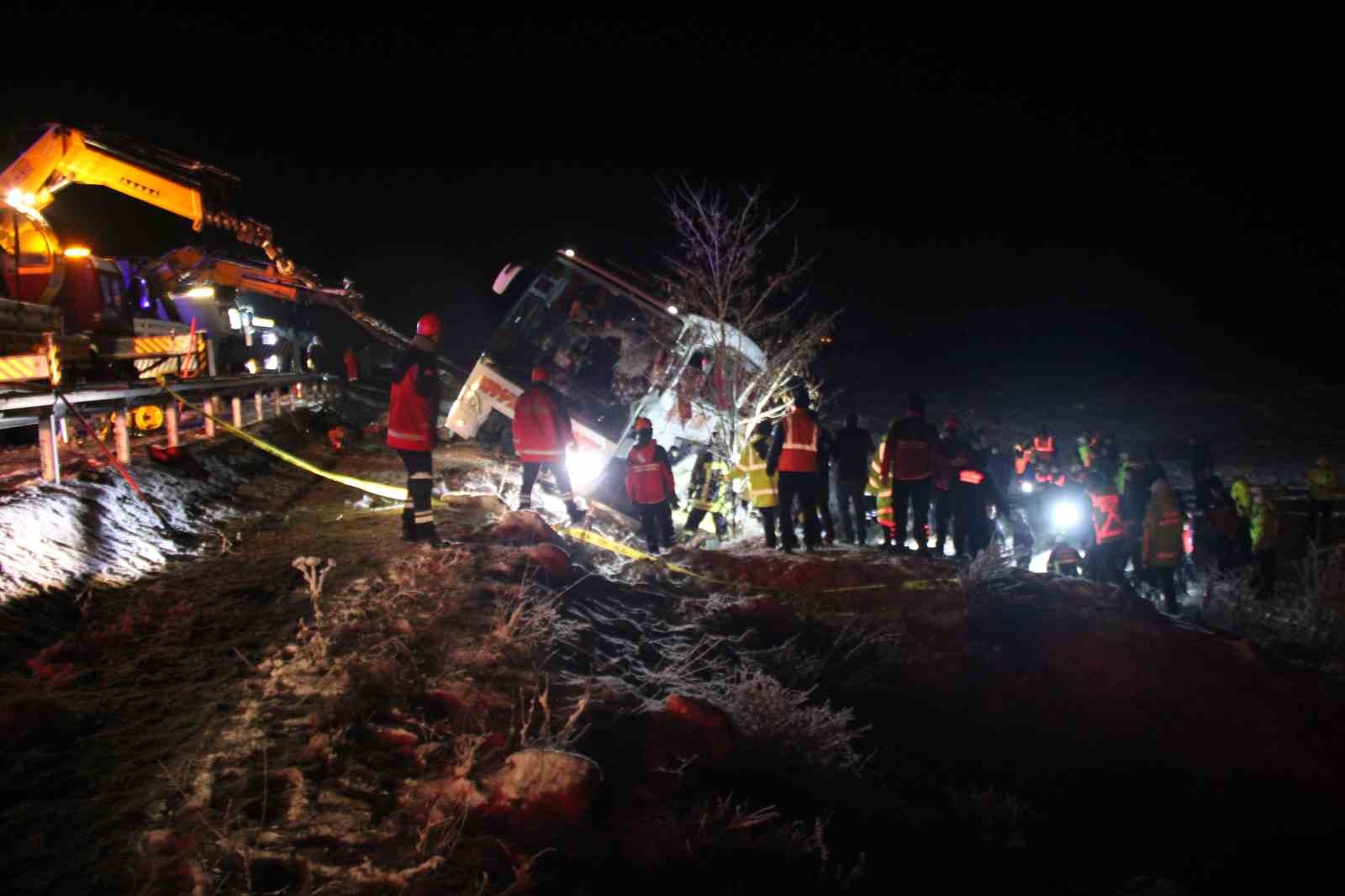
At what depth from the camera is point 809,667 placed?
18.3 feet

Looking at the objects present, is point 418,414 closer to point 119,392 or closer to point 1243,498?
point 119,392

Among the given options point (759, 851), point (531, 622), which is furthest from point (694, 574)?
point (759, 851)

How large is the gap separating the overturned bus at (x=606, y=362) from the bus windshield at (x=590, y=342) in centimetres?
1

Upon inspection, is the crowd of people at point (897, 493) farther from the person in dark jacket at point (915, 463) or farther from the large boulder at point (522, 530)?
the large boulder at point (522, 530)

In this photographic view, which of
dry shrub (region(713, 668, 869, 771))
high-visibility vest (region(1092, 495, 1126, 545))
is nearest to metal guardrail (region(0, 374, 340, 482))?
dry shrub (region(713, 668, 869, 771))

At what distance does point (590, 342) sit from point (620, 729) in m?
8.68

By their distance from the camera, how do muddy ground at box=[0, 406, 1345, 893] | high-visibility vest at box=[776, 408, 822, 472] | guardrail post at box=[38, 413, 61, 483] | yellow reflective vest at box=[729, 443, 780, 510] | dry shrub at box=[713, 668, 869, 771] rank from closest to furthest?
muddy ground at box=[0, 406, 1345, 893]
dry shrub at box=[713, 668, 869, 771]
guardrail post at box=[38, 413, 61, 483]
high-visibility vest at box=[776, 408, 822, 472]
yellow reflective vest at box=[729, 443, 780, 510]

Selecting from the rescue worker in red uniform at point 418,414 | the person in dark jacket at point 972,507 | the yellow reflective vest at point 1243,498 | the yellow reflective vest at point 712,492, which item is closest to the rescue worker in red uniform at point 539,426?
the rescue worker in red uniform at point 418,414

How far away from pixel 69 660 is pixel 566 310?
886 cm

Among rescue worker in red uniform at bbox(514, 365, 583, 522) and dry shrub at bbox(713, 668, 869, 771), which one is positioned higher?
rescue worker in red uniform at bbox(514, 365, 583, 522)

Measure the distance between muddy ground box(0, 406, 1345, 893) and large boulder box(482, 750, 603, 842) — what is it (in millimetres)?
12

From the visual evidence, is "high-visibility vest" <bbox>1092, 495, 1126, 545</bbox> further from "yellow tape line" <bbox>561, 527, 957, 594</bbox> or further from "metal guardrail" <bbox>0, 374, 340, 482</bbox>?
"metal guardrail" <bbox>0, 374, 340, 482</bbox>

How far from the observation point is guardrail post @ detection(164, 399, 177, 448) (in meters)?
8.35

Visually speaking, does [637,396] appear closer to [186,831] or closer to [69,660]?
[69,660]
